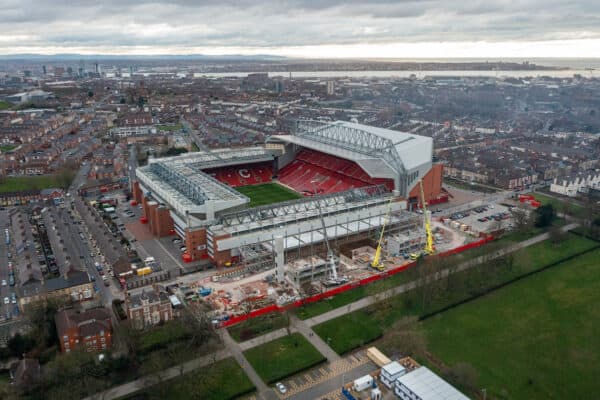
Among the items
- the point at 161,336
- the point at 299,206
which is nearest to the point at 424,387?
the point at 161,336

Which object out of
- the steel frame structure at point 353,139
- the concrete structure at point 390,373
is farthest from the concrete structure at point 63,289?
the steel frame structure at point 353,139

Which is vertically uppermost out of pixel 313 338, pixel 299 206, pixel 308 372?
pixel 299 206

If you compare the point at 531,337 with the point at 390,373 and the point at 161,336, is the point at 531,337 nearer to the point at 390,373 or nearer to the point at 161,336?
the point at 390,373

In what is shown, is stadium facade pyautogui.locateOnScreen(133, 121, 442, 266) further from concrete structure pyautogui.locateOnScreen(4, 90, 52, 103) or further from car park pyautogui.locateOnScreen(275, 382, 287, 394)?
concrete structure pyautogui.locateOnScreen(4, 90, 52, 103)

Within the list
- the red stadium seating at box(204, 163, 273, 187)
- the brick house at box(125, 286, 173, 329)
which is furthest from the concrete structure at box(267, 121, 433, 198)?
the brick house at box(125, 286, 173, 329)

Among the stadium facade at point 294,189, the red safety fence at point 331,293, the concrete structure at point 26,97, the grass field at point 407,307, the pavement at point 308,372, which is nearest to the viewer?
the pavement at point 308,372

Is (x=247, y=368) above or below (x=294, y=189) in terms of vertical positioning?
below

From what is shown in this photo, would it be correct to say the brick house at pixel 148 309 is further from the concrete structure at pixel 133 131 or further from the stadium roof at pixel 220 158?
the concrete structure at pixel 133 131
